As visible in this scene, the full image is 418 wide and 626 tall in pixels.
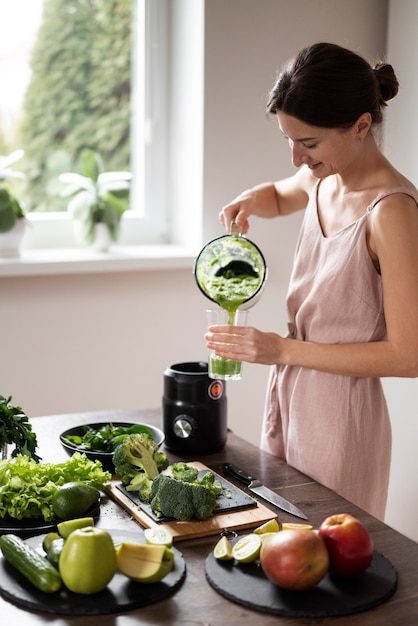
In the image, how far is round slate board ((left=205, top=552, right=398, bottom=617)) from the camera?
130 centimetres

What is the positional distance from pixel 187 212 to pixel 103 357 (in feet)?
2.13

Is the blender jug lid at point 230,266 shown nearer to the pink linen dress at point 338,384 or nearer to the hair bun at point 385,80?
the pink linen dress at point 338,384

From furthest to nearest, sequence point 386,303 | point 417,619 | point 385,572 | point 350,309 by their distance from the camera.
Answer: point 350,309
point 386,303
point 385,572
point 417,619

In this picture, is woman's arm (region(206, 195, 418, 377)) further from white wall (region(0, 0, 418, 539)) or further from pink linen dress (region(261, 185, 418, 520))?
white wall (region(0, 0, 418, 539))

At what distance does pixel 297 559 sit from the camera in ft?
4.28

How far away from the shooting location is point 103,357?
325 cm

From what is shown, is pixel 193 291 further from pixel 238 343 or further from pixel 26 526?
pixel 26 526

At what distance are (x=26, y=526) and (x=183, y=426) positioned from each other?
0.50 metres

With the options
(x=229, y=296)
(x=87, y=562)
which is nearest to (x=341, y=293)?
(x=229, y=296)

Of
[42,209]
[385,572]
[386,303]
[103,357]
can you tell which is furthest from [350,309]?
[42,209]

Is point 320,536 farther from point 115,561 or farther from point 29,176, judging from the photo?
point 29,176

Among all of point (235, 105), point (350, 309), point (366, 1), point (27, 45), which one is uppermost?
point (366, 1)

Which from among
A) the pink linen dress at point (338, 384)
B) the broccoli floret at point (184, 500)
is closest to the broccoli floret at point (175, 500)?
the broccoli floret at point (184, 500)

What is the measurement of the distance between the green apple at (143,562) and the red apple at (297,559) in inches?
6.4
